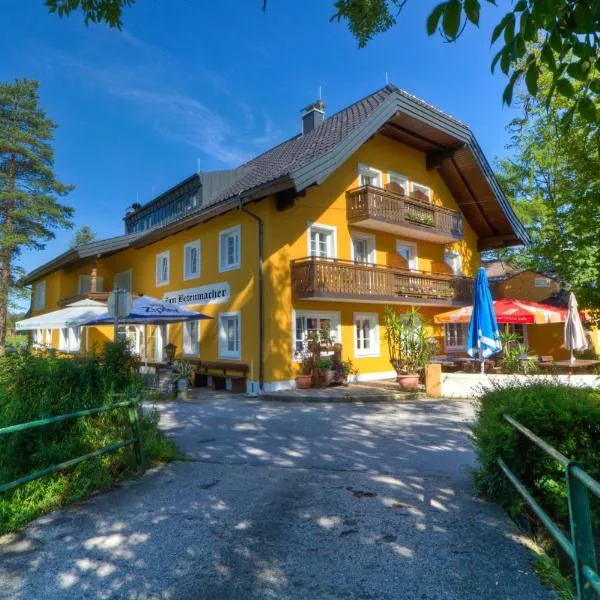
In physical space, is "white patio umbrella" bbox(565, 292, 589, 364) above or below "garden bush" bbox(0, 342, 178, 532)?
above

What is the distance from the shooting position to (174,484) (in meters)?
4.69

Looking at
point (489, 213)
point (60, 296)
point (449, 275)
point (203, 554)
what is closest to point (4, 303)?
point (60, 296)

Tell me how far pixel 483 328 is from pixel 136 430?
403 inches

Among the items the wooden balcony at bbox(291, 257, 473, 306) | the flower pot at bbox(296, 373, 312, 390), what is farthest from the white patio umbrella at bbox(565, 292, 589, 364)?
the flower pot at bbox(296, 373, 312, 390)

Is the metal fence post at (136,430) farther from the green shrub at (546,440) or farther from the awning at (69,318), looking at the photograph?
the awning at (69,318)

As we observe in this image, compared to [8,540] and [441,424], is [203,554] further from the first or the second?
[441,424]

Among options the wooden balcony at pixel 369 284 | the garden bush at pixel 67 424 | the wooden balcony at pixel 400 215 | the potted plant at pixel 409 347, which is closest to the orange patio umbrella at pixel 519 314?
the wooden balcony at pixel 369 284

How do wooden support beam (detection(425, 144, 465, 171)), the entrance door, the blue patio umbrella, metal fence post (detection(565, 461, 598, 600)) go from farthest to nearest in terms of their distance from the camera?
1. the entrance door
2. wooden support beam (detection(425, 144, 465, 171))
3. the blue patio umbrella
4. metal fence post (detection(565, 461, 598, 600))

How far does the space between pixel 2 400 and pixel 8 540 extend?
1987mm

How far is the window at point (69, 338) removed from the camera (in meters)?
21.6

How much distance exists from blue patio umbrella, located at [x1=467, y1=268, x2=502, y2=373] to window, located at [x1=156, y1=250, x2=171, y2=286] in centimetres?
1190

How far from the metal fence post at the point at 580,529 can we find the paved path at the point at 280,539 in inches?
20.8

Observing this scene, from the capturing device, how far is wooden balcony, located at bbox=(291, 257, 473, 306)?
13.2 meters

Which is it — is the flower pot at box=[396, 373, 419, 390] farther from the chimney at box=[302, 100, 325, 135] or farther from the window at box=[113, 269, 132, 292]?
the window at box=[113, 269, 132, 292]
